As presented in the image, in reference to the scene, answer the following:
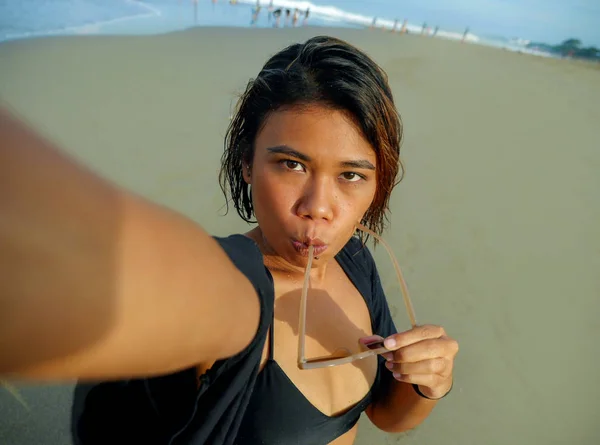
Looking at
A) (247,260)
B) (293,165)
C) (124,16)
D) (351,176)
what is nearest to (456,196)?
(351,176)

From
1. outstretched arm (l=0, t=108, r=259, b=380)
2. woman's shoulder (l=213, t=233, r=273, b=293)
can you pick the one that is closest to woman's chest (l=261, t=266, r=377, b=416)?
woman's shoulder (l=213, t=233, r=273, b=293)

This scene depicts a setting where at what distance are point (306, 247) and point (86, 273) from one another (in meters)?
0.81

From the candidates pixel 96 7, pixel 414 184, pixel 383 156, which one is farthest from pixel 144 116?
pixel 96 7

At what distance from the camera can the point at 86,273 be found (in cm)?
27

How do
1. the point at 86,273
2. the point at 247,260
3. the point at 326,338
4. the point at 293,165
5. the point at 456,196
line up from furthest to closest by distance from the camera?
the point at 456,196 → the point at 326,338 → the point at 293,165 → the point at 247,260 → the point at 86,273

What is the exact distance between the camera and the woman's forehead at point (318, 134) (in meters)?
1.02

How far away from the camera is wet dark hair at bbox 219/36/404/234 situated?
1.08 metres

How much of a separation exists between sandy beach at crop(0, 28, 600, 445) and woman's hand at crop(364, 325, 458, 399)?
826 millimetres

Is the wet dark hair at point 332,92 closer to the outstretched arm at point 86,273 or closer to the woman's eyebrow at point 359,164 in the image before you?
the woman's eyebrow at point 359,164

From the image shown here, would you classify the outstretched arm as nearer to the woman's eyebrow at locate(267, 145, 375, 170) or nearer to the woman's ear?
the woman's eyebrow at locate(267, 145, 375, 170)

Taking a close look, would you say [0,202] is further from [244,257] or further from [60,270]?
[244,257]

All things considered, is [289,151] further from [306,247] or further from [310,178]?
[306,247]

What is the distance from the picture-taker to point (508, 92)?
6.61 meters

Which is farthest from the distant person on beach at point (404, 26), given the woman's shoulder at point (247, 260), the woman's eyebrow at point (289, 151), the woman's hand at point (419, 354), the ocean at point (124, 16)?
the woman's shoulder at point (247, 260)
